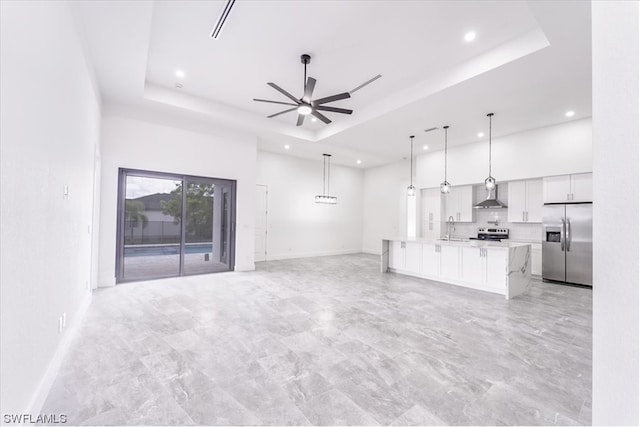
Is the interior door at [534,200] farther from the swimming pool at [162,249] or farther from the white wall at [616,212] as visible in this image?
the swimming pool at [162,249]

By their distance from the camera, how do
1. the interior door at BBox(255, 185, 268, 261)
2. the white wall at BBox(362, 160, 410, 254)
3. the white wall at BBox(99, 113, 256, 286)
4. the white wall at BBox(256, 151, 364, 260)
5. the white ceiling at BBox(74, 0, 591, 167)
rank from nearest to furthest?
the white ceiling at BBox(74, 0, 591, 167) < the white wall at BBox(99, 113, 256, 286) < the interior door at BBox(255, 185, 268, 261) < the white wall at BBox(256, 151, 364, 260) < the white wall at BBox(362, 160, 410, 254)

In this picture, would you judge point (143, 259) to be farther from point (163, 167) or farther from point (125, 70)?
point (125, 70)

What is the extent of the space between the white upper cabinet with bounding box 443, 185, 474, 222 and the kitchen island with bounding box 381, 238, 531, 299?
2.08 m

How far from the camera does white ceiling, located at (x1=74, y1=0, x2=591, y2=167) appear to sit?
10.8ft

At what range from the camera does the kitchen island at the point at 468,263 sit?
196 inches

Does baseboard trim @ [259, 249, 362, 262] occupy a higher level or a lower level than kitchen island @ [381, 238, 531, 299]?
lower

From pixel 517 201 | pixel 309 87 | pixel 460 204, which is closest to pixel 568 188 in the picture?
pixel 517 201

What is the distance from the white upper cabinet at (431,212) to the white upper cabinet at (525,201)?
1.76 metres

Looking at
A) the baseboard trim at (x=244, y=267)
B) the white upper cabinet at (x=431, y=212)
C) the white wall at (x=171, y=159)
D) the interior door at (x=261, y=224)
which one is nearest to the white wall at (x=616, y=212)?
the white wall at (x=171, y=159)

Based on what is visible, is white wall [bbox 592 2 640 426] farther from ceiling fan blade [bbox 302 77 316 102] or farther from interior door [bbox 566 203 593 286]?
interior door [bbox 566 203 593 286]

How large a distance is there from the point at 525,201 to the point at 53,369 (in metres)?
8.27

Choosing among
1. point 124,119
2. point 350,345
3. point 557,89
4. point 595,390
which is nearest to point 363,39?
point 557,89

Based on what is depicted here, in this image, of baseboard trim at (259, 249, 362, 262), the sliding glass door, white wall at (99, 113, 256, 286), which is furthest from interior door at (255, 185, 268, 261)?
the sliding glass door

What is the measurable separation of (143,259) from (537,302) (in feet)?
24.3
